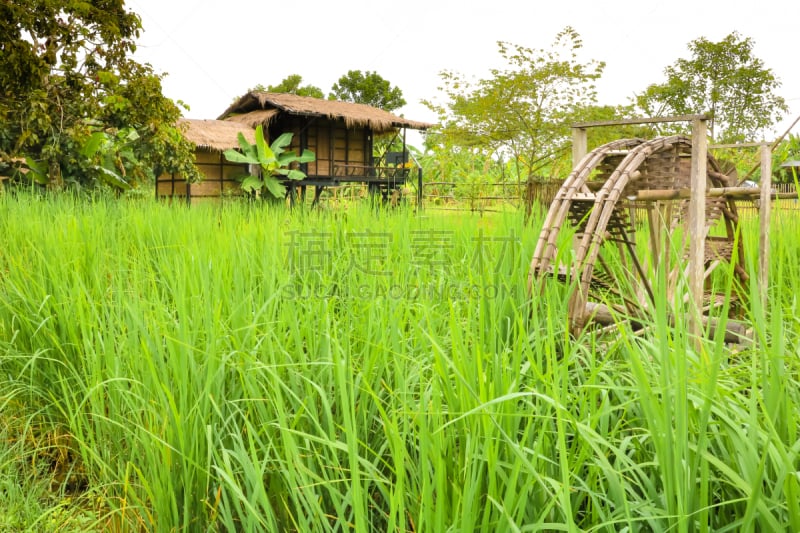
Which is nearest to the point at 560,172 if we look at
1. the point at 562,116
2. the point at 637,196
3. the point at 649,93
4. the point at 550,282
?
the point at 562,116

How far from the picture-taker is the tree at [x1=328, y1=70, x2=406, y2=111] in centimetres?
3212

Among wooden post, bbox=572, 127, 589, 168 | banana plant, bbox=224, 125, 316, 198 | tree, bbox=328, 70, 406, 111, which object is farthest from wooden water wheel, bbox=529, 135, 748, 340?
tree, bbox=328, 70, 406, 111

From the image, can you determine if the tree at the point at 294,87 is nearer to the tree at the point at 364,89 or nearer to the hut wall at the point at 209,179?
the tree at the point at 364,89

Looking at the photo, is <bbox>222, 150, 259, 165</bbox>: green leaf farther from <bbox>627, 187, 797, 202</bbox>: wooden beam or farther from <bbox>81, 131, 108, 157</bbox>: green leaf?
<bbox>627, 187, 797, 202</bbox>: wooden beam

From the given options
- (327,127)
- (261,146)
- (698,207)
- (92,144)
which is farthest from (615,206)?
(327,127)

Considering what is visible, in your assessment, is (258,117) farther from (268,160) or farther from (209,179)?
(268,160)

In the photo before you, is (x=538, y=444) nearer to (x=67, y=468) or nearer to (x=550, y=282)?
(x=550, y=282)

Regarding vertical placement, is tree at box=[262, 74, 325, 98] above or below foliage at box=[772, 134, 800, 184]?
above

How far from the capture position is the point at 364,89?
32125mm

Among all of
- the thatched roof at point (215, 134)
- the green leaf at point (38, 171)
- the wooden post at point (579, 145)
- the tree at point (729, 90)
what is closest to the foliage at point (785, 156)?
the tree at point (729, 90)

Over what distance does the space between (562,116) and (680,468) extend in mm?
15638

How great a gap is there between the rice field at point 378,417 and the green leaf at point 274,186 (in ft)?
40.5

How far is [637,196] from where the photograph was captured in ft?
12.1

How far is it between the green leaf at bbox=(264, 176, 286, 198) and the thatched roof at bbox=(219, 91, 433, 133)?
6.31 feet
